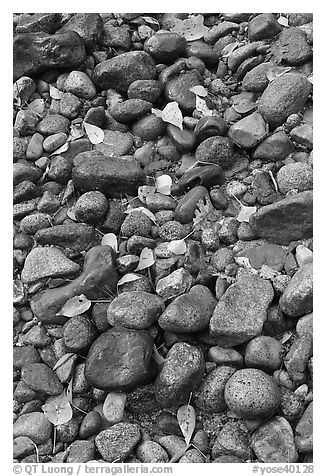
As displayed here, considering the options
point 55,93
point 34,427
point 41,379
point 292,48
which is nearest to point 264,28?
point 292,48

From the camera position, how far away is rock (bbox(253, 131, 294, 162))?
83.0 inches

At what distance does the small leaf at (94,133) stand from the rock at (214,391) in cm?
109

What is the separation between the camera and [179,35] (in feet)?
8.30

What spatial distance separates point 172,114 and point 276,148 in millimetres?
Answer: 452

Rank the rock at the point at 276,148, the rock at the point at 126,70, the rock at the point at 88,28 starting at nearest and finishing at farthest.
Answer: the rock at the point at 276,148
the rock at the point at 126,70
the rock at the point at 88,28

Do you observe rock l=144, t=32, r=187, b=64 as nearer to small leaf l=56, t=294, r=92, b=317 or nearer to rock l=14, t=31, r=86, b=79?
rock l=14, t=31, r=86, b=79

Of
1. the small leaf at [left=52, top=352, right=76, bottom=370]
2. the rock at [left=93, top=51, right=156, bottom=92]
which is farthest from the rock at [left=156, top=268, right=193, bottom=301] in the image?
the rock at [left=93, top=51, right=156, bottom=92]

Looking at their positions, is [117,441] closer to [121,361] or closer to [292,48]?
[121,361]

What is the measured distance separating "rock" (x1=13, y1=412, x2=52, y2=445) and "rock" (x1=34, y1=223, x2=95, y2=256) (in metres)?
0.58

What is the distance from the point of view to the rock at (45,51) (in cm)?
244

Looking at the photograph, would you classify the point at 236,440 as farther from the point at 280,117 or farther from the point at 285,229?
the point at 280,117

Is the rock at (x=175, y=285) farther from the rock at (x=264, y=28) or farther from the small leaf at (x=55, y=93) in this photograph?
the rock at (x=264, y=28)

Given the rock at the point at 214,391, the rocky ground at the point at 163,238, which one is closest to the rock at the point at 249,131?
the rocky ground at the point at 163,238

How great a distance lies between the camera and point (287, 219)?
188 centimetres
